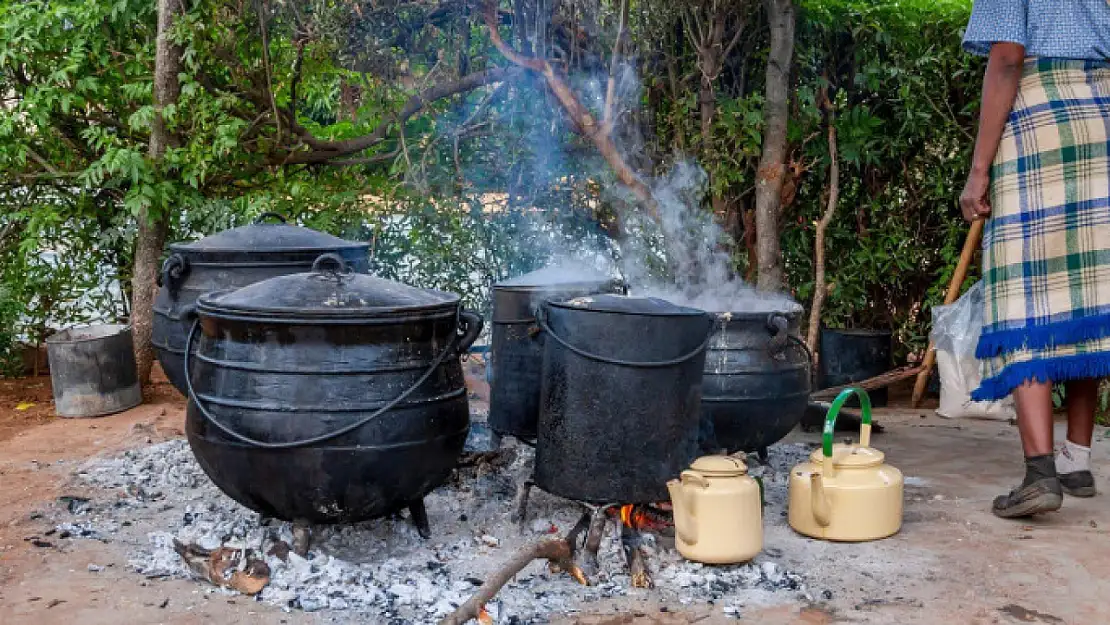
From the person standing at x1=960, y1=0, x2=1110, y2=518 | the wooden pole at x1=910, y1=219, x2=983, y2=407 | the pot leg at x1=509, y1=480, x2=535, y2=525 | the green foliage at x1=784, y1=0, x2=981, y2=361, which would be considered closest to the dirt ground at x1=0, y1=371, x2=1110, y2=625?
the person standing at x1=960, y1=0, x2=1110, y2=518

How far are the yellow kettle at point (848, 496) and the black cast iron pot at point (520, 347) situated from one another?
130cm

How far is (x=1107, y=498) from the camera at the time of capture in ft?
14.2

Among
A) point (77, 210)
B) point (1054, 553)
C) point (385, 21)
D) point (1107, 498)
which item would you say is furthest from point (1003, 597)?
point (77, 210)

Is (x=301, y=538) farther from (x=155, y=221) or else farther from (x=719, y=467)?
(x=155, y=221)

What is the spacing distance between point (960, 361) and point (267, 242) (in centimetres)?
421

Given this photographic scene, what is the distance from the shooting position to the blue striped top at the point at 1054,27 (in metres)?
3.94

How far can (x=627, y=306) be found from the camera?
3641 millimetres

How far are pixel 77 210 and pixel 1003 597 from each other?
6356mm

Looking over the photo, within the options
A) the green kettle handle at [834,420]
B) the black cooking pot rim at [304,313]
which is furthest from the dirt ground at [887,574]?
the black cooking pot rim at [304,313]

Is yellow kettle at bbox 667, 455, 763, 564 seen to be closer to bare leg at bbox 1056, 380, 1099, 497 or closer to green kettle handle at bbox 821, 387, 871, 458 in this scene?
green kettle handle at bbox 821, 387, 871, 458

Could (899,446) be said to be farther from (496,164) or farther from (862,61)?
(496,164)

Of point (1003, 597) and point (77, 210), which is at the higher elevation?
point (77, 210)

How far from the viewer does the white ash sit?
10.5 ft

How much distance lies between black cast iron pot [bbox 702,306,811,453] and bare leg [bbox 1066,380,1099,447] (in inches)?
46.7
